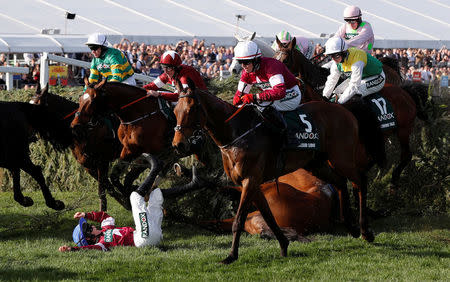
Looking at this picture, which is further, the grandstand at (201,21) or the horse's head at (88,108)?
the grandstand at (201,21)

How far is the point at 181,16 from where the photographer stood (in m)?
24.2

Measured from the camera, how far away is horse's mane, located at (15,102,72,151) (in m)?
9.41

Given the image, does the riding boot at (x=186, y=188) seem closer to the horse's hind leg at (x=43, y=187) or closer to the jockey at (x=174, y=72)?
the jockey at (x=174, y=72)

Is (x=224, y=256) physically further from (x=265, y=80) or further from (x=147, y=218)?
(x=265, y=80)

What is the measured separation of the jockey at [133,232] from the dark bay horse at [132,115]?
1318 millimetres

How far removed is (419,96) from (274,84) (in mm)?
3475

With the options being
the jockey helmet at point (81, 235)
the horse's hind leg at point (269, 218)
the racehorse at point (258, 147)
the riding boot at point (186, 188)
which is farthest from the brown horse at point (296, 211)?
the jockey helmet at point (81, 235)

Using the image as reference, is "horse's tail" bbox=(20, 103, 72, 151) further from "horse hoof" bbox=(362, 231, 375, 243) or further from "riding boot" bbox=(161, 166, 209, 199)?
"horse hoof" bbox=(362, 231, 375, 243)

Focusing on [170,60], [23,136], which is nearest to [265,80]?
[170,60]

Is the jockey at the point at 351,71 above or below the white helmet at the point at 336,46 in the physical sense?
below

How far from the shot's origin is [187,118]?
6594mm

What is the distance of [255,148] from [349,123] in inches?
57.6

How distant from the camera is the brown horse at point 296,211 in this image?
8.29 meters

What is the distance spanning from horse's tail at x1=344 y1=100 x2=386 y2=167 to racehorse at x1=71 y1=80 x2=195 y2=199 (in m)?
2.38
